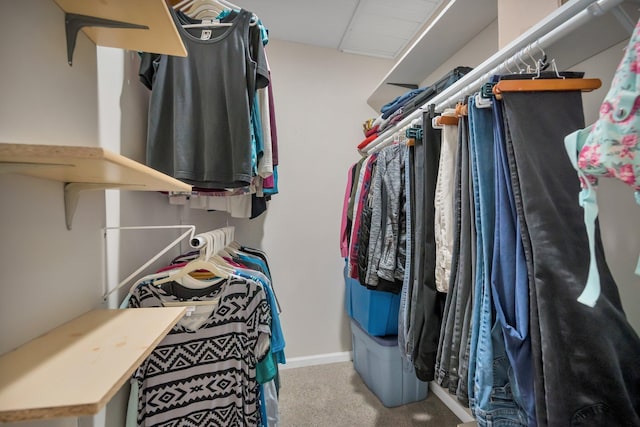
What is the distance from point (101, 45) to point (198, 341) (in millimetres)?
987

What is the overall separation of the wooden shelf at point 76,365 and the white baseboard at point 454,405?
1.66m

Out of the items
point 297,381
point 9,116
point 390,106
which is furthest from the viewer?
point 297,381

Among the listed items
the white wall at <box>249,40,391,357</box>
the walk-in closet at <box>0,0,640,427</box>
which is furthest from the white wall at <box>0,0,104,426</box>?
the white wall at <box>249,40,391,357</box>

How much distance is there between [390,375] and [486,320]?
1200 mm

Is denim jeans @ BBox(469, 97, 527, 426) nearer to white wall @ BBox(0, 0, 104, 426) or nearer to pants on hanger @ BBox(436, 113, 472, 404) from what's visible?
pants on hanger @ BBox(436, 113, 472, 404)

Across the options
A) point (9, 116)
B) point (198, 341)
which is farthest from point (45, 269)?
point (198, 341)

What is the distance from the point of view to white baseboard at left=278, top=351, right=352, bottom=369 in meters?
2.16

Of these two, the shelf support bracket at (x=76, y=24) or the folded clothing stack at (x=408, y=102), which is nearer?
the shelf support bracket at (x=76, y=24)

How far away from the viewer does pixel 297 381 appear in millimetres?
1986

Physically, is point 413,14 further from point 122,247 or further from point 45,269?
point 45,269

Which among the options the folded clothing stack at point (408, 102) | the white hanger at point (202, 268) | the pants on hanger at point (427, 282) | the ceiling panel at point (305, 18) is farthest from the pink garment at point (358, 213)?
the ceiling panel at point (305, 18)

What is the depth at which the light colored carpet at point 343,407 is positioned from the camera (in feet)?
5.21

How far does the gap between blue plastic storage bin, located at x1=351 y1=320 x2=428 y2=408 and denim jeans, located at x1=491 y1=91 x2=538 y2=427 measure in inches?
43.6

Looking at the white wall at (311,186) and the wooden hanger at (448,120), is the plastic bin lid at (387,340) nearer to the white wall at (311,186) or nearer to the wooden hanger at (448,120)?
the white wall at (311,186)
